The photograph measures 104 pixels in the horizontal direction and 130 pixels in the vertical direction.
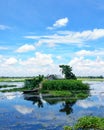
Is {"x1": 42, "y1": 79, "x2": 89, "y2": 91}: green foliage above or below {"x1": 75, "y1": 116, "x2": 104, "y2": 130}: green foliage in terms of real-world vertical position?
above

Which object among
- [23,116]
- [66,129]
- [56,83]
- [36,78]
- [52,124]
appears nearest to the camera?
[66,129]

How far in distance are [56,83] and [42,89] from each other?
442 cm

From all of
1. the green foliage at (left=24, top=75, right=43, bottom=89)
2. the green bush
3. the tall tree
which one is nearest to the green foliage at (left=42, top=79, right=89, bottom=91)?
the green bush

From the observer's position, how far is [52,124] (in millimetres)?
27844

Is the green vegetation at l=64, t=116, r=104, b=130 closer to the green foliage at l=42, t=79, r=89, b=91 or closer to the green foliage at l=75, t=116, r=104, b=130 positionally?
the green foliage at l=75, t=116, r=104, b=130

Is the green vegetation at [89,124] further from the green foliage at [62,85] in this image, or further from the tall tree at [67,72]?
the tall tree at [67,72]

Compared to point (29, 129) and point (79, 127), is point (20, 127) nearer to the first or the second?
point (29, 129)

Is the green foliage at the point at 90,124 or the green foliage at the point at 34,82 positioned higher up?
the green foliage at the point at 34,82

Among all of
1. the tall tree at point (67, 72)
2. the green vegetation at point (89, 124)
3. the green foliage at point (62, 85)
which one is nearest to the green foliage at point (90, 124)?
the green vegetation at point (89, 124)

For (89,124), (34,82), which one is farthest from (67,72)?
(89,124)

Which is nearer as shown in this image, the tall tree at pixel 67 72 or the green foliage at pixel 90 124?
the green foliage at pixel 90 124

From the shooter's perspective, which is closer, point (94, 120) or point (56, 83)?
point (94, 120)

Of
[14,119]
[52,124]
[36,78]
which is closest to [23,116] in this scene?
[14,119]

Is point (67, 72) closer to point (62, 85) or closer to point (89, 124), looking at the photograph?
point (62, 85)
